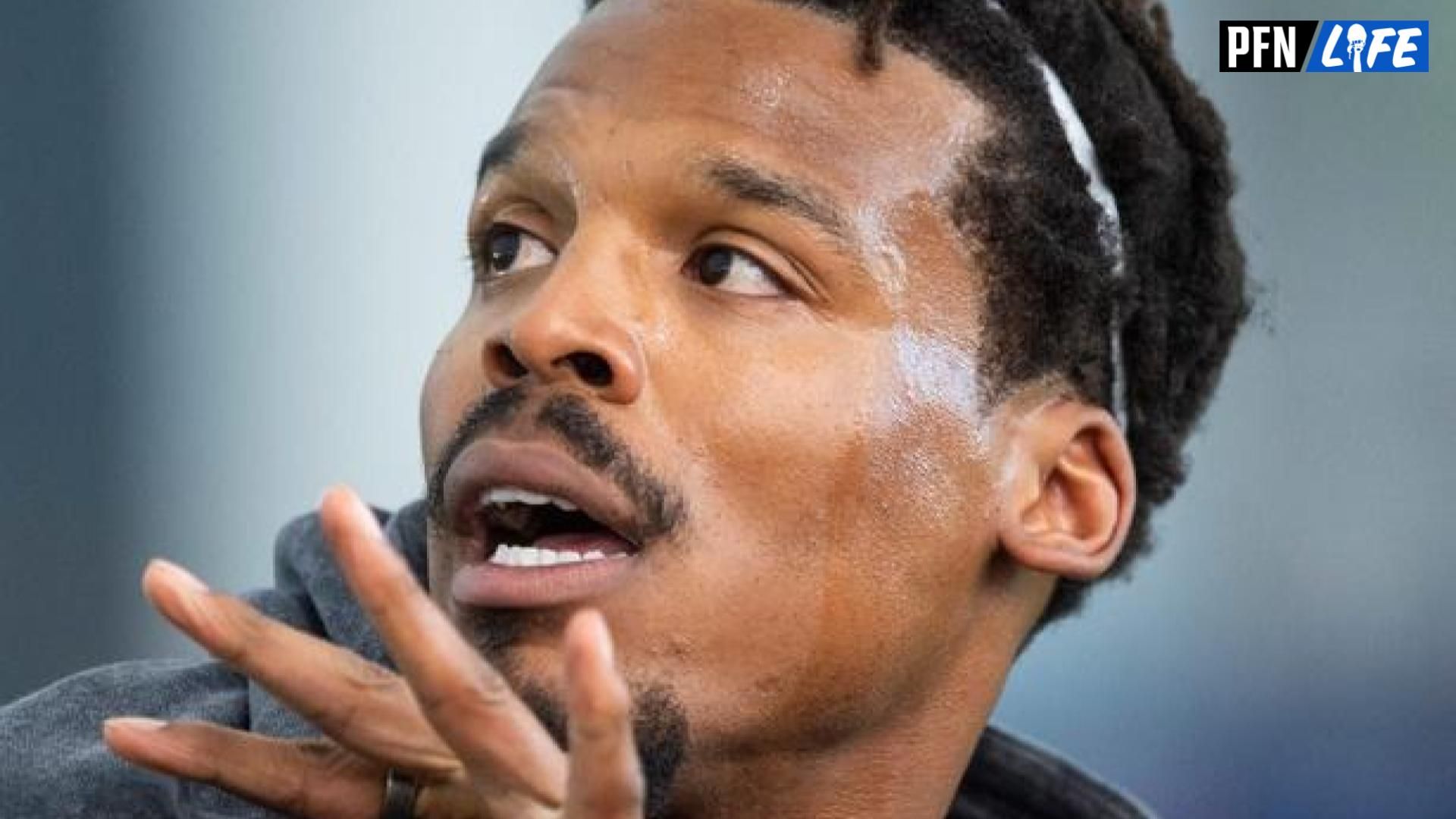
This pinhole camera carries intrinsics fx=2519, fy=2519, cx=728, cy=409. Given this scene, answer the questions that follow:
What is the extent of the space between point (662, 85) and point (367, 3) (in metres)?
2.33

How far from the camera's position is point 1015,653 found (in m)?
3.01

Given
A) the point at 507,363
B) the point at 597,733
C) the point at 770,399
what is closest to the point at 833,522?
the point at 770,399

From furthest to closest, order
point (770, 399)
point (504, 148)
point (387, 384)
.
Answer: point (387, 384)
point (504, 148)
point (770, 399)

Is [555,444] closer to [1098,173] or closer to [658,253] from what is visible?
[658,253]

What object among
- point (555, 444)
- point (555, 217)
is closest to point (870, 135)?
point (555, 217)

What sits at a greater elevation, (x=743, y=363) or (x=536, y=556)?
(x=743, y=363)

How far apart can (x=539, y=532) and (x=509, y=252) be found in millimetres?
387

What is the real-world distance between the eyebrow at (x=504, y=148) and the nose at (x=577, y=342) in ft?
0.86

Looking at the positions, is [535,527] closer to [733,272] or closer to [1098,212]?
[733,272]

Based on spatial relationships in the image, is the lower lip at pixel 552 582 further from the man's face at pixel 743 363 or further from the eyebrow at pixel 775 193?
the eyebrow at pixel 775 193

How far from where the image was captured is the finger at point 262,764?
6.97ft

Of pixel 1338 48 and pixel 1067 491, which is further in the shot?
pixel 1338 48

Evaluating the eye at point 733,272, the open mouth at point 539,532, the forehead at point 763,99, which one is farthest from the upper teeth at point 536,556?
the forehead at point 763,99

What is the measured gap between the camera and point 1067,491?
2957 millimetres
